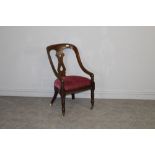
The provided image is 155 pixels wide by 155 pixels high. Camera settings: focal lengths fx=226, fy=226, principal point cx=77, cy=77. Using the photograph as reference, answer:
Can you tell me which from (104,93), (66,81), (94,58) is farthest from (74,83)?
(104,93)

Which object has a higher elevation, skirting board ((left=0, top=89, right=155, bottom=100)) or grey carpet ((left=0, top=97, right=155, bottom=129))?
skirting board ((left=0, top=89, right=155, bottom=100))

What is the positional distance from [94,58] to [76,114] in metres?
0.98

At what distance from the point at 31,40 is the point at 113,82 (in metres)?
1.51

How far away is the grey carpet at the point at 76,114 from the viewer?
2.93 metres

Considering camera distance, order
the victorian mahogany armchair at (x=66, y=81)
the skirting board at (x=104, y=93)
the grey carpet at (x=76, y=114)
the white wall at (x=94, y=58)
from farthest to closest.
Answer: the skirting board at (x=104, y=93) → the white wall at (x=94, y=58) → the victorian mahogany armchair at (x=66, y=81) → the grey carpet at (x=76, y=114)

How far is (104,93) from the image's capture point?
378 cm

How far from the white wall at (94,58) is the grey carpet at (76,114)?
225mm

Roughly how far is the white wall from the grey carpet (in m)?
0.23

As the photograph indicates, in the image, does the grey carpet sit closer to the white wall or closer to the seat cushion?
the white wall

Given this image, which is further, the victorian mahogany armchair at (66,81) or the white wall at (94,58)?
the white wall at (94,58)

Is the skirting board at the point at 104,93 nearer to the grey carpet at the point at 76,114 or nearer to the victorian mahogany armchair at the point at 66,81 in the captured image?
the grey carpet at the point at 76,114

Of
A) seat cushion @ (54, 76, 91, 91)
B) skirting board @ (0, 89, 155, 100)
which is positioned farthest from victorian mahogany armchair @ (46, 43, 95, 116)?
skirting board @ (0, 89, 155, 100)

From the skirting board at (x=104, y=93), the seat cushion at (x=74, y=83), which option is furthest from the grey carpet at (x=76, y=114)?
the seat cushion at (x=74, y=83)

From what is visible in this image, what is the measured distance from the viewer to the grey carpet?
293 centimetres
